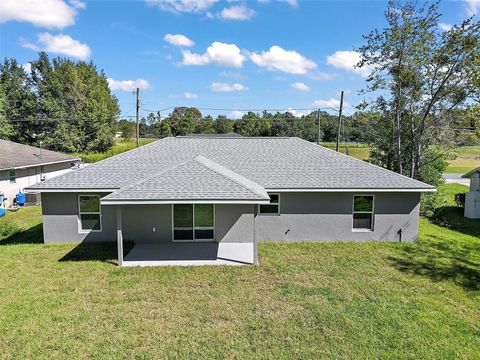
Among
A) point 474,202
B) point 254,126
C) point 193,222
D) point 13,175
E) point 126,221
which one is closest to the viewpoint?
point 126,221

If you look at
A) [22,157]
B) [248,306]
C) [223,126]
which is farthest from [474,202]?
[223,126]

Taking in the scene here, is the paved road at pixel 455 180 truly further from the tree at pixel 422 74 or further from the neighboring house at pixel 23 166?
the neighboring house at pixel 23 166

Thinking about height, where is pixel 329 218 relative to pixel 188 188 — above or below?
below

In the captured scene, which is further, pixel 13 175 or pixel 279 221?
pixel 13 175

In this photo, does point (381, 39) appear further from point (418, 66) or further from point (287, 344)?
point (287, 344)

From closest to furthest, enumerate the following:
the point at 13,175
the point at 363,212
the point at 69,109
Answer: the point at 363,212 < the point at 13,175 < the point at 69,109

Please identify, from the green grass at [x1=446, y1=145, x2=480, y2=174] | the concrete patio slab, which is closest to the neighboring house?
the concrete patio slab

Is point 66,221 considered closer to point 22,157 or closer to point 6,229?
point 6,229

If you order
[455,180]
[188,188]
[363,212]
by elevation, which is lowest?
[455,180]
